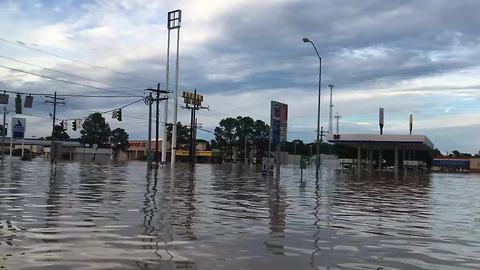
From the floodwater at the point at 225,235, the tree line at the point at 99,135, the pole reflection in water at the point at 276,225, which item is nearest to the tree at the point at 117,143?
the tree line at the point at 99,135

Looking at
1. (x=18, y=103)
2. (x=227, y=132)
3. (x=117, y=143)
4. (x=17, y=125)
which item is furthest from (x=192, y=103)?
(x=117, y=143)

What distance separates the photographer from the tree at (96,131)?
192500 mm

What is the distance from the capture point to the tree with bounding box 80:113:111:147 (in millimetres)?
192500

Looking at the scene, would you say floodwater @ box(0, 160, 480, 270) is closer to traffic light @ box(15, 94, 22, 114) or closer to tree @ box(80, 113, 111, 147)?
traffic light @ box(15, 94, 22, 114)

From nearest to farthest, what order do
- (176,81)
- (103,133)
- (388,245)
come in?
(388,245) → (176,81) → (103,133)

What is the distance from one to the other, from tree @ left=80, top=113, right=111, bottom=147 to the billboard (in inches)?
5960

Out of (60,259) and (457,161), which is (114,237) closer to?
(60,259)

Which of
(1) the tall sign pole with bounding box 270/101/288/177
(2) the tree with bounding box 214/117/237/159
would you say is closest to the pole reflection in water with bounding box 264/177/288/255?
(1) the tall sign pole with bounding box 270/101/288/177

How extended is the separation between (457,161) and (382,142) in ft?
226

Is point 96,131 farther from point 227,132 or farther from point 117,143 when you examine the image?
point 227,132

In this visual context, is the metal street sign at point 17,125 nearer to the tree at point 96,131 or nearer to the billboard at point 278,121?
the billboard at point 278,121

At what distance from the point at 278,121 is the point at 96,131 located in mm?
157741

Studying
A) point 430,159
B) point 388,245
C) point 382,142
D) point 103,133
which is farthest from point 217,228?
point 103,133

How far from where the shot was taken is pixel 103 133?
644ft
